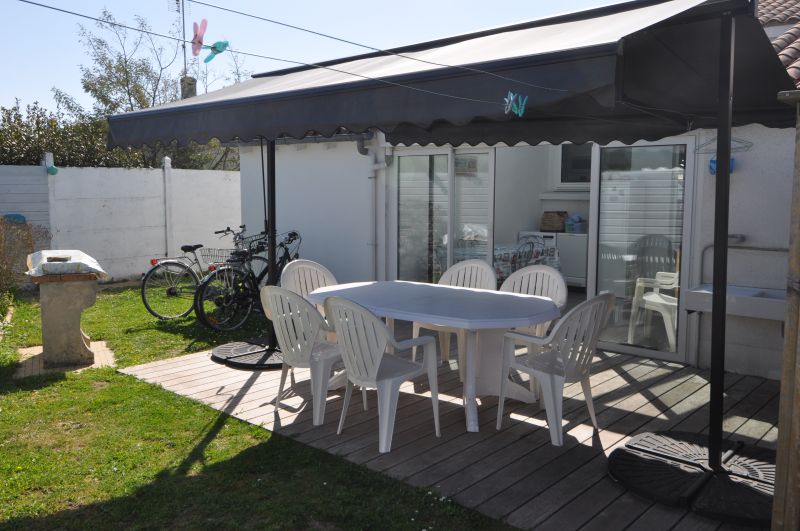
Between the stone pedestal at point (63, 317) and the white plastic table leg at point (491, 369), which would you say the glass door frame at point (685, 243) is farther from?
the stone pedestal at point (63, 317)

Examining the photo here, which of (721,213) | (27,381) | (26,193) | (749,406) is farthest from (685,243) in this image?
(26,193)

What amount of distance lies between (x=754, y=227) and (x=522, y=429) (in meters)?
2.75

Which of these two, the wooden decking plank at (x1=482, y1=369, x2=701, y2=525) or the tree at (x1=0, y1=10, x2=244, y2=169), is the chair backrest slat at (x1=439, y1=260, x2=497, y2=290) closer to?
the wooden decking plank at (x1=482, y1=369, x2=701, y2=525)

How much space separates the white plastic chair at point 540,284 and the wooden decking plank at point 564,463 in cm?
88

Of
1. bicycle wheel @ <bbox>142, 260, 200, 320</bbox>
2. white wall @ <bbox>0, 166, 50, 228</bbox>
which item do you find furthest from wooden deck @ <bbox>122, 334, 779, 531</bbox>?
white wall @ <bbox>0, 166, 50, 228</bbox>

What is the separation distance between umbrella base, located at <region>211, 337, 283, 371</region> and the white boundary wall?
500cm

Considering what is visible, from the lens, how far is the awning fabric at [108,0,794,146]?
9.86ft

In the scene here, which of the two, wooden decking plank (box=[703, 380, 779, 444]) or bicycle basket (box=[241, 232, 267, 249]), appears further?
bicycle basket (box=[241, 232, 267, 249])

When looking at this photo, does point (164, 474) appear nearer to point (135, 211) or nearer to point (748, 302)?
point (748, 302)

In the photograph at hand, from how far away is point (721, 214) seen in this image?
3188 mm

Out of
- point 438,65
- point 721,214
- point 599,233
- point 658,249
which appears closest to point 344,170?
point 599,233

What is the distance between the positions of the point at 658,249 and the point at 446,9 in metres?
2.86

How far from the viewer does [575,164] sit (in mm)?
10109

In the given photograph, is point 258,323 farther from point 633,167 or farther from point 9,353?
point 633,167
